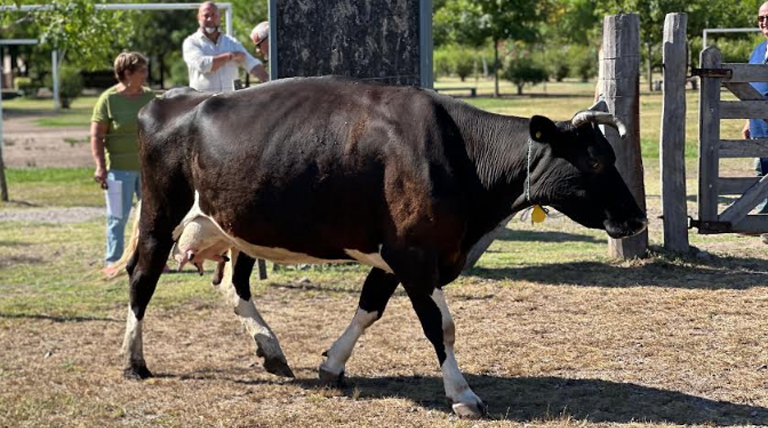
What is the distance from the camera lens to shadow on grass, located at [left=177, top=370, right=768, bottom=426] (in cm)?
654

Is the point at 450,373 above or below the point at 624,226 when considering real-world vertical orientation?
below

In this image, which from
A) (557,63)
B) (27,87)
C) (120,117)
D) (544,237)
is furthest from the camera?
(557,63)

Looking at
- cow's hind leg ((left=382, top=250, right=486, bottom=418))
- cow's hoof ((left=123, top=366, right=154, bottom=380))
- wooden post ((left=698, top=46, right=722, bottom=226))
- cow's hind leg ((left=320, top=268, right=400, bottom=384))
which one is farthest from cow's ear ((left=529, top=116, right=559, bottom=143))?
wooden post ((left=698, top=46, right=722, bottom=226))

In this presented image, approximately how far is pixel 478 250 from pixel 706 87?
2.57m

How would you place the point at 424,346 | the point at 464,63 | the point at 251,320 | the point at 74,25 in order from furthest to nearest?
the point at 464,63 < the point at 74,25 < the point at 424,346 < the point at 251,320

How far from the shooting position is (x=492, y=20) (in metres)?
55.4

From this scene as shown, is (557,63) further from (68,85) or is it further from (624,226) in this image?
(624,226)

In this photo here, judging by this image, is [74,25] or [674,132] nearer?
[674,132]

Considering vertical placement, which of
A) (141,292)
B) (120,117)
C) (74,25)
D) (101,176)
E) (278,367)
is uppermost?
(74,25)

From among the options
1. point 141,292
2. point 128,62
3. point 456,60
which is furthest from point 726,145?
point 456,60

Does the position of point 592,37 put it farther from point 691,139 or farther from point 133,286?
point 133,286

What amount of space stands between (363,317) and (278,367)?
731mm

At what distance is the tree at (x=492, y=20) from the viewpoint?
2164 inches

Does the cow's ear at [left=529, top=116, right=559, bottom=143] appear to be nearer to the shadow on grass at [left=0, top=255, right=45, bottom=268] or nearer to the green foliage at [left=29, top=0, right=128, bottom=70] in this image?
the shadow on grass at [left=0, top=255, right=45, bottom=268]
